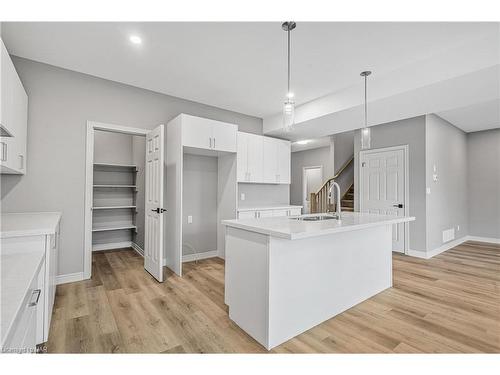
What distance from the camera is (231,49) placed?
2.73 m

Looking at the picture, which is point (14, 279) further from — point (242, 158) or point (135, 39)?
point (242, 158)

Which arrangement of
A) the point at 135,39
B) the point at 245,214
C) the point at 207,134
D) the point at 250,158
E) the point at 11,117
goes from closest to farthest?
the point at 11,117
the point at 135,39
the point at 207,134
the point at 245,214
the point at 250,158

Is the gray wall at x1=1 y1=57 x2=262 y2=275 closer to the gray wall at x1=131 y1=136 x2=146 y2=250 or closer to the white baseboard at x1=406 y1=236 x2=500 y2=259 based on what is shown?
the gray wall at x1=131 y1=136 x2=146 y2=250

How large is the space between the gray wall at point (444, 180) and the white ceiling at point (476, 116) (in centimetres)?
14

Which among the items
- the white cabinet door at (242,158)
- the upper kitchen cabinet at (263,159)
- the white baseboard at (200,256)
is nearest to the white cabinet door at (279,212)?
the upper kitchen cabinet at (263,159)

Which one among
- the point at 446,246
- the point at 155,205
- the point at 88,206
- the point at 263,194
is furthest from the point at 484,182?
the point at 88,206

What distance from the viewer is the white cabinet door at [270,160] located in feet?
15.6

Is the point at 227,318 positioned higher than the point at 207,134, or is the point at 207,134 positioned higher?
the point at 207,134

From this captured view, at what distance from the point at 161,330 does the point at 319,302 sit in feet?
4.49

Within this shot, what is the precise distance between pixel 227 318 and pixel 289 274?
2.56 feet

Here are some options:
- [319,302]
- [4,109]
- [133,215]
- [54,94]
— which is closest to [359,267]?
[319,302]

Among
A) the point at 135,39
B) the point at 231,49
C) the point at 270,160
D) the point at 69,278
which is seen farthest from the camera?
the point at 270,160

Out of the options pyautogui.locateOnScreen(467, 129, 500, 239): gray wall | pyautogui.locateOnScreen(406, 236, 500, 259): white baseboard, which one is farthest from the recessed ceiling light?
pyautogui.locateOnScreen(467, 129, 500, 239): gray wall

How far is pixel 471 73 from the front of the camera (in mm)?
2598
